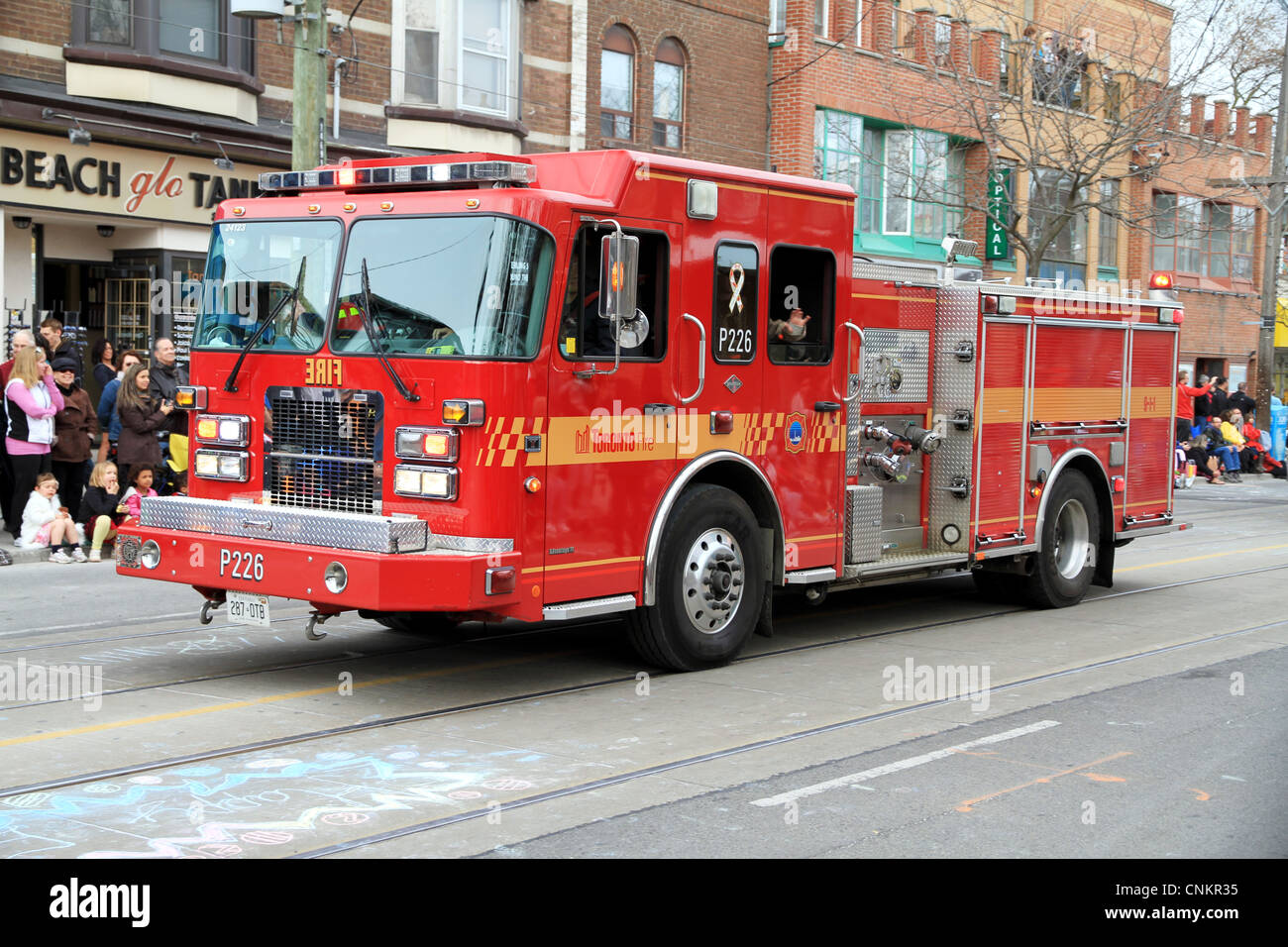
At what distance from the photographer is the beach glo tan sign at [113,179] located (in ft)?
53.6

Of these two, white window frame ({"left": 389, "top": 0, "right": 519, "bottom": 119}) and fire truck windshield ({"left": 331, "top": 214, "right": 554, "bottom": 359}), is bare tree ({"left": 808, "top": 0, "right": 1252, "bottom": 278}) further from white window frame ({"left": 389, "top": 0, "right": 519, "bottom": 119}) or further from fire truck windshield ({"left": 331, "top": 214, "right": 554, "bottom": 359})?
fire truck windshield ({"left": 331, "top": 214, "right": 554, "bottom": 359})

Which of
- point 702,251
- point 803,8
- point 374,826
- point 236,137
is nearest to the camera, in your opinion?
point 374,826

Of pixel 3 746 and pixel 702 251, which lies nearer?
pixel 3 746

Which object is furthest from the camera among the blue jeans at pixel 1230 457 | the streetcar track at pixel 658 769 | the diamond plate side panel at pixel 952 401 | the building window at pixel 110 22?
the blue jeans at pixel 1230 457

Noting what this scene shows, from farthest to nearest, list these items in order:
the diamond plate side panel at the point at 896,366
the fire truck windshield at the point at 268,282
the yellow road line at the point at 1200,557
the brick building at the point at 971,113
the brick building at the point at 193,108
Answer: the brick building at the point at 971,113
the brick building at the point at 193,108
the yellow road line at the point at 1200,557
the diamond plate side panel at the point at 896,366
the fire truck windshield at the point at 268,282

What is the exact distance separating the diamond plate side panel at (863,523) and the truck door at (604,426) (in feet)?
6.18

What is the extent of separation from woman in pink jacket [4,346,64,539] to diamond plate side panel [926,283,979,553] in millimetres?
8086

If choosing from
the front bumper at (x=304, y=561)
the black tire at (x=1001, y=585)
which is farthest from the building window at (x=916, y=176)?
the front bumper at (x=304, y=561)

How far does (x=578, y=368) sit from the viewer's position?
26.7 ft

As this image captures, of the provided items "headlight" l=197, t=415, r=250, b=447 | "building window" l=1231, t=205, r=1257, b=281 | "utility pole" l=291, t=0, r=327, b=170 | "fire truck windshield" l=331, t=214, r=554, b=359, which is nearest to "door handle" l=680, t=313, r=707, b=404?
"fire truck windshield" l=331, t=214, r=554, b=359

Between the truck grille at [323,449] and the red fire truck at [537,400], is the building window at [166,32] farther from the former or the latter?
the truck grille at [323,449]
